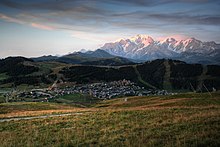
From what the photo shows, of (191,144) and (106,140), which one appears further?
(106,140)

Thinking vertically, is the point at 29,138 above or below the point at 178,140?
below

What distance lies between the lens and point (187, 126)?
21.9m

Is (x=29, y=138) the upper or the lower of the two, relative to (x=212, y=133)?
lower

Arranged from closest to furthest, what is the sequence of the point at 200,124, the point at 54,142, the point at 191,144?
the point at 191,144 < the point at 54,142 < the point at 200,124

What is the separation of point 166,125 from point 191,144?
7.56m

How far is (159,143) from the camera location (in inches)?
666

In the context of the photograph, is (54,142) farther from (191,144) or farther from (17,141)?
(191,144)

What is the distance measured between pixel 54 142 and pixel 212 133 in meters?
12.5

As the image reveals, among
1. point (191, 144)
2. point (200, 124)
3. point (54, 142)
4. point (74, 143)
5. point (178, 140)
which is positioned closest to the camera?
point (191, 144)

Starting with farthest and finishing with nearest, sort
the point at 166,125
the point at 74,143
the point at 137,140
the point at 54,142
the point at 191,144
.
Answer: the point at 166,125, the point at 54,142, the point at 74,143, the point at 137,140, the point at 191,144

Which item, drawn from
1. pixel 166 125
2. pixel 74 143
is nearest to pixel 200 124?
pixel 166 125

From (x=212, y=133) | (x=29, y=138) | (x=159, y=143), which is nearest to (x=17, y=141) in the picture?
(x=29, y=138)

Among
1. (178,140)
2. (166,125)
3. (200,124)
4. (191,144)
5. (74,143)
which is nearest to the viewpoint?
(191,144)

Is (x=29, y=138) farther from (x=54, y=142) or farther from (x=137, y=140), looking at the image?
(x=137, y=140)
